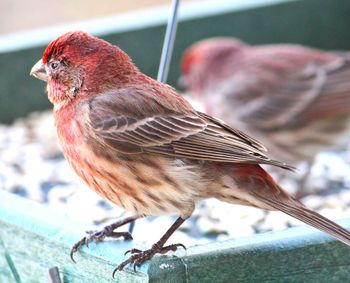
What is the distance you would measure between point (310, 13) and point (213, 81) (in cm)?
114

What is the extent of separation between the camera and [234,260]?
4629mm

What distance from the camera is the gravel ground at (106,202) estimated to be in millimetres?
6309

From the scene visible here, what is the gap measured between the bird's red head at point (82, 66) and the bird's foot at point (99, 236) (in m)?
0.76

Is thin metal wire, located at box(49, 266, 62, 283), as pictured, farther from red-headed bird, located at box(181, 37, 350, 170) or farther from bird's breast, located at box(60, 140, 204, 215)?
red-headed bird, located at box(181, 37, 350, 170)

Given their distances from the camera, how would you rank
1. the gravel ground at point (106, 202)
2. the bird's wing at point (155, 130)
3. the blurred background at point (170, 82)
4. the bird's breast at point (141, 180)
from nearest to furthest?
the bird's breast at point (141, 180), the bird's wing at point (155, 130), the gravel ground at point (106, 202), the blurred background at point (170, 82)

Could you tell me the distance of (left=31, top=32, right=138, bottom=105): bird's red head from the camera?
17.7ft

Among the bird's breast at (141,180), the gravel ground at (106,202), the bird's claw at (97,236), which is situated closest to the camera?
the bird's claw at (97,236)

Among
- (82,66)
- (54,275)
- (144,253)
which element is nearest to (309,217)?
(144,253)

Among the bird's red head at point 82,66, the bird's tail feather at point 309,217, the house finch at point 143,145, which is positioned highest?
the bird's red head at point 82,66

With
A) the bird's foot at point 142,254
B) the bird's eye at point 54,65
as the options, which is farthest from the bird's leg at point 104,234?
the bird's eye at point 54,65

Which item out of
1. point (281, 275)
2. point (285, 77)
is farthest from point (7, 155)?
point (281, 275)

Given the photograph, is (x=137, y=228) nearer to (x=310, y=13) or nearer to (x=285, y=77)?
(x=285, y=77)

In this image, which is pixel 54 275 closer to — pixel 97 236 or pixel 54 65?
pixel 97 236

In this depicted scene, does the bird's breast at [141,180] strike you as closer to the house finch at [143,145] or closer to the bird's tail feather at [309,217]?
the house finch at [143,145]
